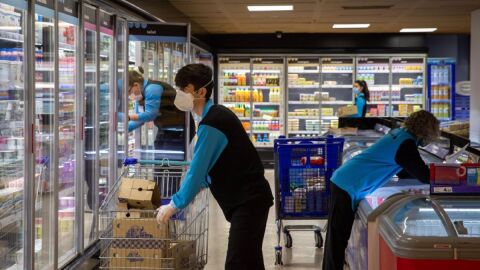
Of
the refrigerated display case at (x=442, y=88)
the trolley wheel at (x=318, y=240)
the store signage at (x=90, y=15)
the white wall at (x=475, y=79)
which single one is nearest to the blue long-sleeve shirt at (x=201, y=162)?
the store signage at (x=90, y=15)

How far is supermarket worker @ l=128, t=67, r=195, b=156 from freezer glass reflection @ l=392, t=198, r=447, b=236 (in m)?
4.22

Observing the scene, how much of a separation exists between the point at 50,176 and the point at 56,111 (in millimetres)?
524

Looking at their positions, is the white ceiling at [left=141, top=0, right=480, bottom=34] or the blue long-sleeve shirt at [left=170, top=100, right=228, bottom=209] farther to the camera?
the white ceiling at [left=141, top=0, right=480, bottom=34]

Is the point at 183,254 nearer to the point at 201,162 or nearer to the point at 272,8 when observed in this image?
the point at 201,162

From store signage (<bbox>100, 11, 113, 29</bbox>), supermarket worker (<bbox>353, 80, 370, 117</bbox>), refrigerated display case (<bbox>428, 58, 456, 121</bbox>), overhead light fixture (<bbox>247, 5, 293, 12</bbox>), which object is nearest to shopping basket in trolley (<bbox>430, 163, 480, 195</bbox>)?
store signage (<bbox>100, 11, 113, 29</bbox>)

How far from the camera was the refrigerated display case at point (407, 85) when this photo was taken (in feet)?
49.1

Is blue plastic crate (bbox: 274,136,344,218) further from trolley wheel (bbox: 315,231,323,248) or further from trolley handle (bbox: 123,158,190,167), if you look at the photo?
trolley handle (bbox: 123,158,190,167)

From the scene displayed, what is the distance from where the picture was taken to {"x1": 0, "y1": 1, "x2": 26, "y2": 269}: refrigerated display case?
471 cm

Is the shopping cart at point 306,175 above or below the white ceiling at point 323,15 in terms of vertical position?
below

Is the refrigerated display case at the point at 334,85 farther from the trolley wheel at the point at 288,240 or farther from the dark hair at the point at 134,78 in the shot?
the trolley wheel at the point at 288,240

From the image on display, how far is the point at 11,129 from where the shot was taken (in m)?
4.83

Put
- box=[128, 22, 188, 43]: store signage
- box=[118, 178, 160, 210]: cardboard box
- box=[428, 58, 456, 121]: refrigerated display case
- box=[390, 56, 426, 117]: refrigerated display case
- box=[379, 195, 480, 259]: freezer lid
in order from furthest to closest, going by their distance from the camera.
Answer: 1. box=[428, 58, 456, 121]: refrigerated display case
2. box=[390, 56, 426, 117]: refrigerated display case
3. box=[128, 22, 188, 43]: store signage
4. box=[118, 178, 160, 210]: cardboard box
5. box=[379, 195, 480, 259]: freezer lid

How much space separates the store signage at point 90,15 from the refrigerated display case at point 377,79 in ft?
30.1

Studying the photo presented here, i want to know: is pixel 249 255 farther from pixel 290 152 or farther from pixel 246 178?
pixel 290 152
